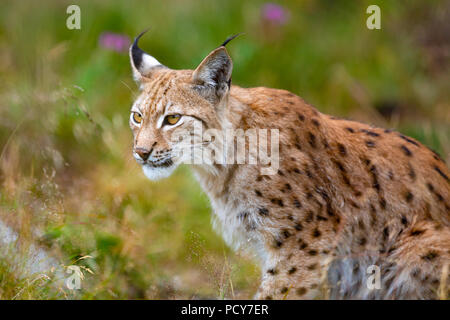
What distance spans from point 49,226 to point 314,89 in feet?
17.8

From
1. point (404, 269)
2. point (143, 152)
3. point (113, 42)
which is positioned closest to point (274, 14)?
point (113, 42)

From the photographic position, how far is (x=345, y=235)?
13.9ft

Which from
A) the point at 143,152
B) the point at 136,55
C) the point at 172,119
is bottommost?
the point at 143,152

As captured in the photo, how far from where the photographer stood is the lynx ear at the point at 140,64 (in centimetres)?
459

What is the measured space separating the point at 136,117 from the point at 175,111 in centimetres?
34

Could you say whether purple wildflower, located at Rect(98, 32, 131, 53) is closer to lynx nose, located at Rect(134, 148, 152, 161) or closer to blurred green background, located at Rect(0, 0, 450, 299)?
blurred green background, located at Rect(0, 0, 450, 299)

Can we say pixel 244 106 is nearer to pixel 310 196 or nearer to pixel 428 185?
pixel 310 196

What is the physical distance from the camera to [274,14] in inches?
371

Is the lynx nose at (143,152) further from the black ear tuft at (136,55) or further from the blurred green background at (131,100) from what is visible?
the black ear tuft at (136,55)

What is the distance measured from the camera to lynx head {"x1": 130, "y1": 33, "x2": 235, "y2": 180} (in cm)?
406

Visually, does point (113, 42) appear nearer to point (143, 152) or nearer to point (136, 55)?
point (136, 55)

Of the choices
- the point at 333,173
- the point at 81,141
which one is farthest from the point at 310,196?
the point at 81,141

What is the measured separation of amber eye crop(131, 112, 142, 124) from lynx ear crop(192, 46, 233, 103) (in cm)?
45

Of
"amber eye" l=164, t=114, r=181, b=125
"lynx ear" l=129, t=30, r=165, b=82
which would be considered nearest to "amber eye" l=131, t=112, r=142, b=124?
"amber eye" l=164, t=114, r=181, b=125
